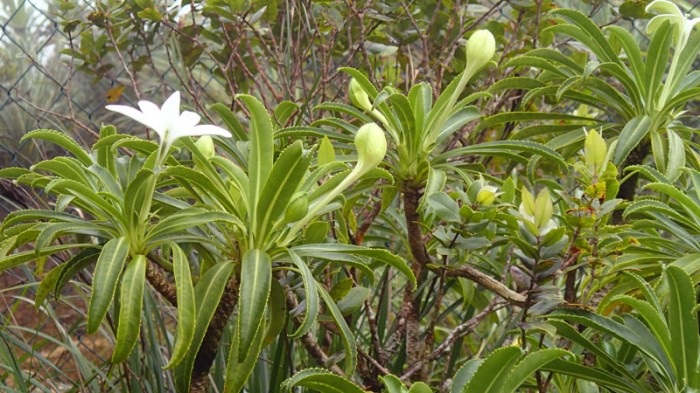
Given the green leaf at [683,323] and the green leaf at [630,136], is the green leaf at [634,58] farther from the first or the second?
the green leaf at [683,323]

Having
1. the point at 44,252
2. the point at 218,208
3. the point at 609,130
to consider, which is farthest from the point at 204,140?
the point at 609,130

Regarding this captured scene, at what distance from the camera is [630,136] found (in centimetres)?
122

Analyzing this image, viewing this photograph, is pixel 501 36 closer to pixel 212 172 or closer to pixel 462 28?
pixel 462 28

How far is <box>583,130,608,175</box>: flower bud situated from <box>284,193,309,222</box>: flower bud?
0.38 m

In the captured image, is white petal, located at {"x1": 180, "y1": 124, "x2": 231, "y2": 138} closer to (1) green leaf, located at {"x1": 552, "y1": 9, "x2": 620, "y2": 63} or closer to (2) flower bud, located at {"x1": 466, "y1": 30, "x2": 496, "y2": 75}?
(2) flower bud, located at {"x1": 466, "y1": 30, "x2": 496, "y2": 75}

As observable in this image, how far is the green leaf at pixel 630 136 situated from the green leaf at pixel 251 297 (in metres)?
0.61

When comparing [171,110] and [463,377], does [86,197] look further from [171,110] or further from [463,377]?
[463,377]

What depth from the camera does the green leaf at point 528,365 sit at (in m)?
0.80

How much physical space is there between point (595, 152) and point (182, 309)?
1.80 feet

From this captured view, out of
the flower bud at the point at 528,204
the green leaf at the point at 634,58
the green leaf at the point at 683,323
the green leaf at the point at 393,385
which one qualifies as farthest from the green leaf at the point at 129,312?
the green leaf at the point at 634,58

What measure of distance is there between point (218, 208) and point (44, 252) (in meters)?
0.22

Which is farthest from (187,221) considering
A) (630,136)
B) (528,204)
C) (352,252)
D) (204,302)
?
(630,136)

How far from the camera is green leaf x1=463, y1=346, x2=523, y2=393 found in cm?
79

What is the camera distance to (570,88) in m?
1.37
